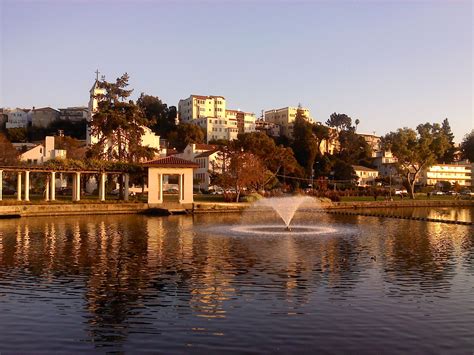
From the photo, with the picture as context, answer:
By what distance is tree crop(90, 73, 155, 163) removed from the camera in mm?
76688

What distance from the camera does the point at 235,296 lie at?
1789cm

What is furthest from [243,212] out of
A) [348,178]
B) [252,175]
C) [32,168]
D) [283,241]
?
[348,178]

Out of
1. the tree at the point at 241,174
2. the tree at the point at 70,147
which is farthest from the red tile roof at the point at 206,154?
the tree at the point at 241,174

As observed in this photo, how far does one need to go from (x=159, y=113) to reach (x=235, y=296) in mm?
158932

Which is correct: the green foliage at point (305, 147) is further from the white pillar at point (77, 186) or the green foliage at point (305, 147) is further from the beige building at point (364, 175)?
the white pillar at point (77, 186)

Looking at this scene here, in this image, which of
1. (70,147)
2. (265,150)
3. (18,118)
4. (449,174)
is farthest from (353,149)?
(18,118)

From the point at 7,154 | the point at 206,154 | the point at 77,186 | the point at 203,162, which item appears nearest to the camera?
the point at 77,186

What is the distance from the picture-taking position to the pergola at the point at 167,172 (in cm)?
6712

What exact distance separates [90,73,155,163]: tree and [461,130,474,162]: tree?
134 metres

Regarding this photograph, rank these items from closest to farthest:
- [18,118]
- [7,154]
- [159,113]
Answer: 1. [7,154]
2. [159,113]
3. [18,118]

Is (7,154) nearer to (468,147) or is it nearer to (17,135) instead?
(17,135)

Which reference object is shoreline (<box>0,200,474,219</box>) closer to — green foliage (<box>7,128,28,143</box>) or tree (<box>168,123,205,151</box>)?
tree (<box>168,123,205,151</box>)

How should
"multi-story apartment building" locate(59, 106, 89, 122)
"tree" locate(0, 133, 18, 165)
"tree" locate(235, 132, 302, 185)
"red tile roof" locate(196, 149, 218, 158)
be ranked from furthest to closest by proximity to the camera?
"multi-story apartment building" locate(59, 106, 89, 122) → "red tile roof" locate(196, 149, 218, 158) → "tree" locate(235, 132, 302, 185) → "tree" locate(0, 133, 18, 165)

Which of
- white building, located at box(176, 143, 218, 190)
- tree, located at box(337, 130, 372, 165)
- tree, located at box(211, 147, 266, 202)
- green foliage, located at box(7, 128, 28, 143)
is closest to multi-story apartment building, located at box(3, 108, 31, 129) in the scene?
green foliage, located at box(7, 128, 28, 143)
